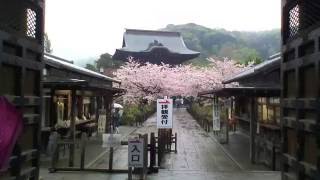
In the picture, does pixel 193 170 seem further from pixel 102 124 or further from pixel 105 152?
pixel 102 124

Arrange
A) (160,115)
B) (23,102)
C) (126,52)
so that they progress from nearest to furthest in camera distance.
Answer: (23,102), (160,115), (126,52)

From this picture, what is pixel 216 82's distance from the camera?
168 feet

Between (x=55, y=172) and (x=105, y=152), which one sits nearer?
(x=55, y=172)

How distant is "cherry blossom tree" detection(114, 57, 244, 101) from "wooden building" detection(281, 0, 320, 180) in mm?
43588

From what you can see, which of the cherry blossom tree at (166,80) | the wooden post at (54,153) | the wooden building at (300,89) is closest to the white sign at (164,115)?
the wooden post at (54,153)

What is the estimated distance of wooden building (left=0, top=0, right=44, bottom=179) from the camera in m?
5.04

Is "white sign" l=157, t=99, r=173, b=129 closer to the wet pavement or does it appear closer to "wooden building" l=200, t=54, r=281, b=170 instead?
the wet pavement

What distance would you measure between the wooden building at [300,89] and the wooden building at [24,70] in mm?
3195

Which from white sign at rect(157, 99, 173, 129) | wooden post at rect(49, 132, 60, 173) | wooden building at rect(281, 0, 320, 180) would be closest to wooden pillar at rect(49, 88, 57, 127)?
wooden post at rect(49, 132, 60, 173)

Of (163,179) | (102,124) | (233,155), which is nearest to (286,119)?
(163,179)

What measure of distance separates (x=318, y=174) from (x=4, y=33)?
3.50 metres

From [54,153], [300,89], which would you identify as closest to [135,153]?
[54,153]

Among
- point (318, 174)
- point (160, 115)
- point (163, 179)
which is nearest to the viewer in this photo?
point (318, 174)

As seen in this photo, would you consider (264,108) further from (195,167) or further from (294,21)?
(294,21)
